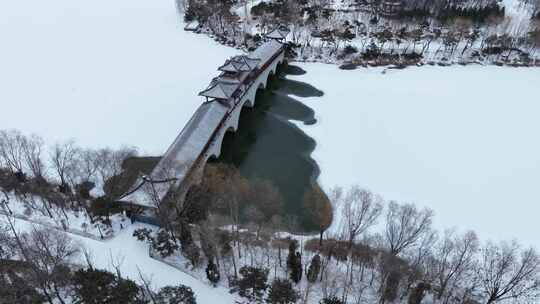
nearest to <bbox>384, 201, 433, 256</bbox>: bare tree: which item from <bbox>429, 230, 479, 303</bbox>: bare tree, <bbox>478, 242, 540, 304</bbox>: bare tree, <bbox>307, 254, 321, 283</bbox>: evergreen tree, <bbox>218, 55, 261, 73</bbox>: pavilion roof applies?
<bbox>429, 230, 479, 303</bbox>: bare tree

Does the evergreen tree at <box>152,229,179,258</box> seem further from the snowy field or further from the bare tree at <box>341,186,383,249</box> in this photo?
the snowy field

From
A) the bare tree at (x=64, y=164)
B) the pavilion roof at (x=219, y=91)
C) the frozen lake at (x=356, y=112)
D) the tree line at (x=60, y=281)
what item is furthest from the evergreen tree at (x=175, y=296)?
the pavilion roof at (x=219, y=91)

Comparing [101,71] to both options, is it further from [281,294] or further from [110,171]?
[281,294]

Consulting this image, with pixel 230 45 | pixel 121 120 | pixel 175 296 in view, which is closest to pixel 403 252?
pixel 175 296

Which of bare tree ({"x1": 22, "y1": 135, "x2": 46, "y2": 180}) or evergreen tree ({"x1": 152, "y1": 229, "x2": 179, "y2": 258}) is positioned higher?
bare tree ({"x1": 22, "y1": 135, "x2": 46, "y2": 180})

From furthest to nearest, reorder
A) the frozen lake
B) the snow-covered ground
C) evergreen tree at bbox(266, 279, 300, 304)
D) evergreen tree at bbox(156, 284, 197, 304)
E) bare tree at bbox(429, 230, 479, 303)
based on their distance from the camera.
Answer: the frozen lake, the snow-covered ground, bare tree at bbox(429, 230, 479, 303), evergreen tree at bbox(266, 279, 300, 304), evergreen tree at bbox(156, 284, 197, 304)

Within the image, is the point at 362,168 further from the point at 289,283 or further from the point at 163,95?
the point at 163,95
